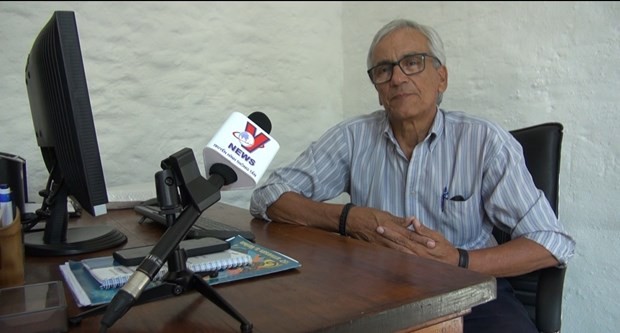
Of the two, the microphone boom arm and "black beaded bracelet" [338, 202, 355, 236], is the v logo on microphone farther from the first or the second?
"black beaded bracelet" [338, 202, 355, 236]

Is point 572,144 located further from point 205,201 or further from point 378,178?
point 205,201

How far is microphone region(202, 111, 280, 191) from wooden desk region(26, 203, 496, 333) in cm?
17

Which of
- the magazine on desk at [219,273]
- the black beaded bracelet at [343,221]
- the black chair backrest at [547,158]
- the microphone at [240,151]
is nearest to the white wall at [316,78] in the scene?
the black chair backrest at [547,158]

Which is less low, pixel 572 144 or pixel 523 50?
pixel 523 50

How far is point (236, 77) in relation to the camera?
7.66ft

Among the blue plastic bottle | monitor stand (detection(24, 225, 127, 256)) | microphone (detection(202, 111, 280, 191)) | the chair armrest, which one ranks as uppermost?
microphone (detection(202, 111, 280, 191))

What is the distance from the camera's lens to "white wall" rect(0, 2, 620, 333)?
61.8 inches

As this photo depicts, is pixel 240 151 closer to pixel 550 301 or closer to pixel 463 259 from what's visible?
pixel 463 259

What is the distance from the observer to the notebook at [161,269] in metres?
0.75

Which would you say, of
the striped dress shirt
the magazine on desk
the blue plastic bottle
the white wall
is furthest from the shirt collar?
the blue plastic bottle

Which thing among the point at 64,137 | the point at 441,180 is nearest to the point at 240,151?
the point at 64,137

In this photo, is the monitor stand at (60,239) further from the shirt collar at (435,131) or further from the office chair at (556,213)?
the office chair at (556,213)

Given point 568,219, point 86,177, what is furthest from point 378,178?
point 86,177

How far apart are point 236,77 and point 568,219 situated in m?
1.51
